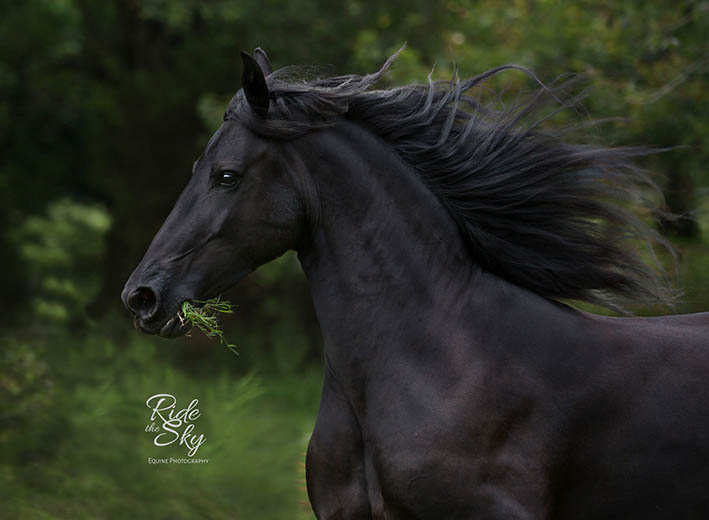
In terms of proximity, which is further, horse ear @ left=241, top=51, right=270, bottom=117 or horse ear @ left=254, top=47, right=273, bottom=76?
horse ear @ left=254, top=47, right=273, bottom=76

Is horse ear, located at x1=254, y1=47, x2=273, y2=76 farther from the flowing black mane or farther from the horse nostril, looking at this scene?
the horse nostril

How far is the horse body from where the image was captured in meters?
2.72

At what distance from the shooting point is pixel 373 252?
2994 mm

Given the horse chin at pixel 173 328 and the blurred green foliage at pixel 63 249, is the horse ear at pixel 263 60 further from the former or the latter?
the blurred green foliage at pixel 63 249

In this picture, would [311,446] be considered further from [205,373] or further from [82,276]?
[82,276]

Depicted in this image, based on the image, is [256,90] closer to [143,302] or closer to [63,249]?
[143,302]

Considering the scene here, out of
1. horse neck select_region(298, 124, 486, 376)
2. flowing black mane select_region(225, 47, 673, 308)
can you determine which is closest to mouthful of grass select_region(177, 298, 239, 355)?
horse neck select_region(298, 124, 486, 376)

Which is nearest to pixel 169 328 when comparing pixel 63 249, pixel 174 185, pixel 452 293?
pixel 452 293

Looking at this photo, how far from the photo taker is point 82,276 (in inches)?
598

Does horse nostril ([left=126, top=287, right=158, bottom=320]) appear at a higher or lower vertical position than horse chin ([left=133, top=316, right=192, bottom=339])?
higher

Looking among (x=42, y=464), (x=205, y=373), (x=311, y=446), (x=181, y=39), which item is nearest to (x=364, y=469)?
(x=311, y=446)

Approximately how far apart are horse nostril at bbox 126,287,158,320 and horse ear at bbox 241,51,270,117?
2.37 feet

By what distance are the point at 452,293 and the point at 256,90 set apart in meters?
0.98

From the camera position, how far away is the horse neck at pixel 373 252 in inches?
117
